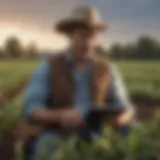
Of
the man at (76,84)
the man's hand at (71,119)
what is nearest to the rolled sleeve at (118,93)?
the man at (76,84)

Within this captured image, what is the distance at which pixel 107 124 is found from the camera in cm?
155

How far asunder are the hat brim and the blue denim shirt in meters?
0.11

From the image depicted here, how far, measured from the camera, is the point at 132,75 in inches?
61.9

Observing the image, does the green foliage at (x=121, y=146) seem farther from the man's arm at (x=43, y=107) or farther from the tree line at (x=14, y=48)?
the tree line at (x=14, y=48)

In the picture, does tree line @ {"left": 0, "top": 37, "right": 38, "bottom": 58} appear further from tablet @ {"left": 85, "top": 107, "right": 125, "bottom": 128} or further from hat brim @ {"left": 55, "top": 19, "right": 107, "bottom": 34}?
tablet @ {"left": 85, "top": 107, "right": 125, "bottom": 128}

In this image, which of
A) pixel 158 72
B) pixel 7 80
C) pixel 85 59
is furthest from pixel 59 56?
pixel 158 72

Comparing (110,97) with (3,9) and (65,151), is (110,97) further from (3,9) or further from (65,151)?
(3,9)

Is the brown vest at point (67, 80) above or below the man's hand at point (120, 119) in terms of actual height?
above

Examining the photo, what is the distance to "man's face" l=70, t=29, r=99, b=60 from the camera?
1.56 meters

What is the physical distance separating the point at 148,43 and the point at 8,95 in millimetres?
445

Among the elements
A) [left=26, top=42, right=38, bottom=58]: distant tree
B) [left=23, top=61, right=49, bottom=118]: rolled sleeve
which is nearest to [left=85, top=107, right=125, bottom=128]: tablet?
[left=23, top=61, right=49, bottom=118]: rolled sleeve

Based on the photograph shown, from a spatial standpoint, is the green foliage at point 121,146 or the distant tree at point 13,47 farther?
the distant tree at point 13,47

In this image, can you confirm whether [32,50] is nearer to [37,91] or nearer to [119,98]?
[37,91]

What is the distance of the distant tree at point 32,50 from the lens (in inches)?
63.5
